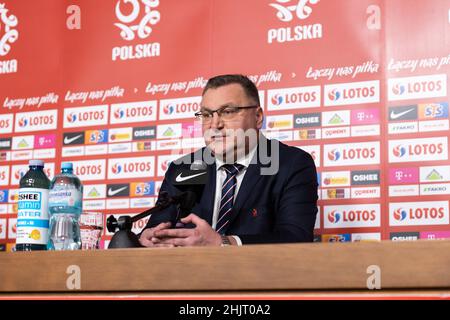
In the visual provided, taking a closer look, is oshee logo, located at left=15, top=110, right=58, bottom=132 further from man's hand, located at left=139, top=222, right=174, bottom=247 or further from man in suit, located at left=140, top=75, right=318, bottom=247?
man's hand, located at left=139, top=222, right=174, bottom=247

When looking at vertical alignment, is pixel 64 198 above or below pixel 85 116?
below

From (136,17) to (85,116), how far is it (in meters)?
0.52

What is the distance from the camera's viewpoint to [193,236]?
1.65 meters

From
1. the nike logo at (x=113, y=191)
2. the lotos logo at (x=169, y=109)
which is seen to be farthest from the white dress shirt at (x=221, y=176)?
the nike logo at (x=113, y=191)

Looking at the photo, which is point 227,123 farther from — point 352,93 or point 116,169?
point 116,169

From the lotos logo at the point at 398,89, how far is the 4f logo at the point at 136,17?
45.0 inches

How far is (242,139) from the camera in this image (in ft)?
7.86

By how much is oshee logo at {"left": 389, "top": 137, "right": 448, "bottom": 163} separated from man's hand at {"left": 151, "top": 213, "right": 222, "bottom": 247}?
4.20ft

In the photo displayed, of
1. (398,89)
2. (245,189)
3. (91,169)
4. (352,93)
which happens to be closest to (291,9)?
(352,93)

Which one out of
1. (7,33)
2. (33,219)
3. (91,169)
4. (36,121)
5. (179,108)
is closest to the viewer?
(33,219)

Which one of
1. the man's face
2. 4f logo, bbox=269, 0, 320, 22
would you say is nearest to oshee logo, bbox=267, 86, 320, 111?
4f logo, bbox=269, 0, 320, 22

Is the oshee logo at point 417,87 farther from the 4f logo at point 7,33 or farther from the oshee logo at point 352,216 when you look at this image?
the 4f logo at point 7,33

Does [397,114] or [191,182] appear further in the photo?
[397,114]

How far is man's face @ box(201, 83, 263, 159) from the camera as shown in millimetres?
2377
